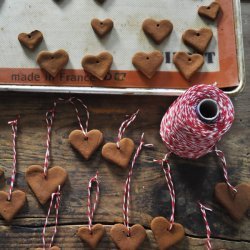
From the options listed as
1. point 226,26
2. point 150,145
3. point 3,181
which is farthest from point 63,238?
point 226,26

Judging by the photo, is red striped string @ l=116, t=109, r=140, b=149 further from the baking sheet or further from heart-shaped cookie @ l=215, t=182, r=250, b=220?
heart-shaped cookie @ l=215, t=182, r=250, b=220

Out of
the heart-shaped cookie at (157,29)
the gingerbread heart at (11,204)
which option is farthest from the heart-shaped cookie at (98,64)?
the gingerbread heart at (11,204)

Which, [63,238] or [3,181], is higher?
[3,181]

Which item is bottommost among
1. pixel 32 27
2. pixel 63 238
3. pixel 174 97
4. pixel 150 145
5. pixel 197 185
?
pixel 63 238

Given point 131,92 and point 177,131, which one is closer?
point 177,131

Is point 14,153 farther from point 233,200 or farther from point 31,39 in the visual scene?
point 233,200

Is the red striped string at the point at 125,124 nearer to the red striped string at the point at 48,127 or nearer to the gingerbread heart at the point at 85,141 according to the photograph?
the gingerbread heart at the point at 85,141

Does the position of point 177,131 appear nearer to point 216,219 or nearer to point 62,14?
point 216,219

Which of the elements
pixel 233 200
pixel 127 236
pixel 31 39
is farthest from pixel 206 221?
pixel 31 39
